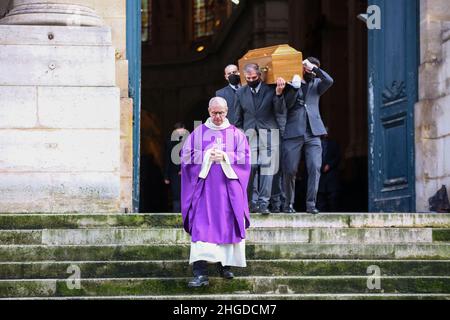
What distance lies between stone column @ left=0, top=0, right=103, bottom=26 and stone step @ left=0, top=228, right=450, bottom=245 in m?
3.15

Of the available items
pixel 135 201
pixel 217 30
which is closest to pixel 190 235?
pixel 135 201

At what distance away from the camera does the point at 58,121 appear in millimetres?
13867

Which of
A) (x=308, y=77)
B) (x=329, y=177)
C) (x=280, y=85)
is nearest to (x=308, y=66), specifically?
(x=308, y=77)

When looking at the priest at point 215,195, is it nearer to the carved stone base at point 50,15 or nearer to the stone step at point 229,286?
the stone step at point 229,286

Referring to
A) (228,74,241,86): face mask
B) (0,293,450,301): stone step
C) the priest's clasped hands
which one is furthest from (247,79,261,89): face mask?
(0,293,450,301): stone step

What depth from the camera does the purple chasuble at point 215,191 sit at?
1116cm

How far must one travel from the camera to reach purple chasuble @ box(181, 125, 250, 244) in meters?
11.2

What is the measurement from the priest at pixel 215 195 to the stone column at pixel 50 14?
3434 mm

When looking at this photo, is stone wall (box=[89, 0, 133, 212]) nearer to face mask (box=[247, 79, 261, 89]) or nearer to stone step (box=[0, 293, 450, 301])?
face mask (box=[247, 79, 261, 89])

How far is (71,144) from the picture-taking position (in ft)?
45.6

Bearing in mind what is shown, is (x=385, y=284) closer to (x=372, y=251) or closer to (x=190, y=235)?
(x=372, y=251)

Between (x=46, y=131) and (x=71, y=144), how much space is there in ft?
1.00

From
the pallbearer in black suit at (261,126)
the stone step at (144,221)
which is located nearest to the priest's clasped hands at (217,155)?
the stone step at (144,221)

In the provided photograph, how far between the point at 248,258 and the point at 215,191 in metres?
0.82
